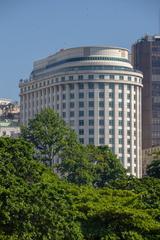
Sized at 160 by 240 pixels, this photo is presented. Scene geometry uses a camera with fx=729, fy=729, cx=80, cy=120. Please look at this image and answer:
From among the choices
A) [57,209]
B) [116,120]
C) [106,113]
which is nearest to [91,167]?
[57,209]

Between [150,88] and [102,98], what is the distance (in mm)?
22857

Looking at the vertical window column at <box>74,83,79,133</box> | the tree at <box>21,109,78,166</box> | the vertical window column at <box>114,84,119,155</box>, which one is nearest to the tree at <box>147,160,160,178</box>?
the tree at <box>21,109,78,166</box>

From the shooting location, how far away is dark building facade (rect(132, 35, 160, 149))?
149 meters

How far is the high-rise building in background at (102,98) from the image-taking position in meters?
129

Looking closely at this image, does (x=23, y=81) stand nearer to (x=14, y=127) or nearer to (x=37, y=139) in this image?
(x=14, y=127)

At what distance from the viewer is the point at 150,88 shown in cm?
15012

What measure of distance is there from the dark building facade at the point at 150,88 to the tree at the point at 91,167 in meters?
62.3

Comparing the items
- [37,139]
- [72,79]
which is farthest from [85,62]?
[37,139]

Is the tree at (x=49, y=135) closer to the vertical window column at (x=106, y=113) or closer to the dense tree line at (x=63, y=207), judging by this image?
the dense tree line at (x=63, y=207)

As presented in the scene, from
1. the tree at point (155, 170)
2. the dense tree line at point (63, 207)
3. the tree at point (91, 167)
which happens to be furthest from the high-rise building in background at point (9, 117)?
the dense tree line at point (63, 207)

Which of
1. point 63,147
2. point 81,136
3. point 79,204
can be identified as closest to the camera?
point 79,204

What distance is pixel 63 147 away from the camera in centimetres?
8106

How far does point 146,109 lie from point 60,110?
954 inches

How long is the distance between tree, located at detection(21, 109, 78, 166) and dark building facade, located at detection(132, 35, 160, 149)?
222 ft
